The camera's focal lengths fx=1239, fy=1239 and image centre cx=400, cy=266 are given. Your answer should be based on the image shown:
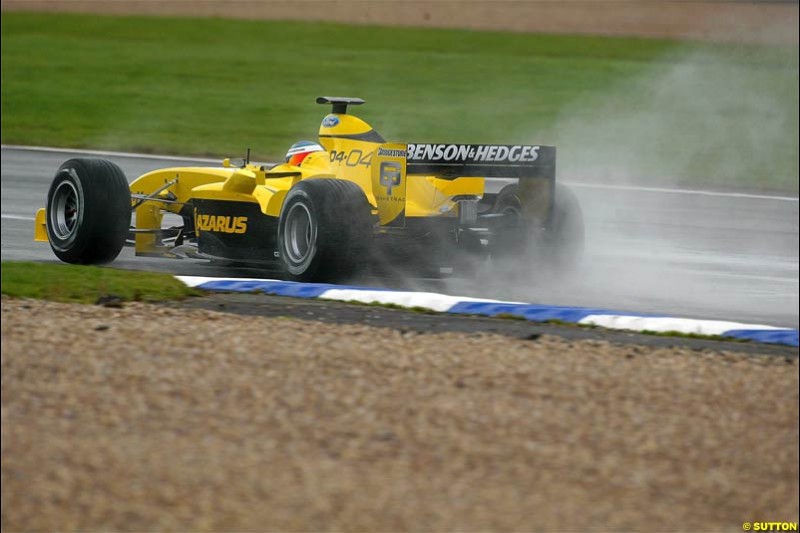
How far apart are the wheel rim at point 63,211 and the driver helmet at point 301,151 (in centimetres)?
190

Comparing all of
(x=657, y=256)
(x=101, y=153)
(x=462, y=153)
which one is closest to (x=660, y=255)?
(x=657, y=256)

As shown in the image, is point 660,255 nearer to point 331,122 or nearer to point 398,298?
point 331,122

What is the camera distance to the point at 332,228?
9.25 m

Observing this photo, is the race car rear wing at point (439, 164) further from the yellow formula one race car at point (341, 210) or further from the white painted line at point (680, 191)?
the white painted line at point (680, 191)

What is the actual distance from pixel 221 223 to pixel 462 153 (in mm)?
2204

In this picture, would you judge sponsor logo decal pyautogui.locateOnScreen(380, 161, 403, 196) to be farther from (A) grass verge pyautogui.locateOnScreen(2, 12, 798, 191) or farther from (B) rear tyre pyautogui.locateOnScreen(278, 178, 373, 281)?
(A) grass verge pyautogui.locateOnScreen(2, 12, 798, 191)

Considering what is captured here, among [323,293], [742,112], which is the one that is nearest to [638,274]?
[323,293]

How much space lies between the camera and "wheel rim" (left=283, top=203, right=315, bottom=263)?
9656 millimetres

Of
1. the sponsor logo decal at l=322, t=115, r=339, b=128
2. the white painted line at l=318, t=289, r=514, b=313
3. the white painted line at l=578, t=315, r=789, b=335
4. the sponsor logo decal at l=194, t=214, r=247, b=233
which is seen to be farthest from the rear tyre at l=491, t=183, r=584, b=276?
the sponsor logo decal at l=194, t=214, r=247, b=233

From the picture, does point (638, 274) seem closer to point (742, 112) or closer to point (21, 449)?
point (21, 449)

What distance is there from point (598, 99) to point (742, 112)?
9.35 feet

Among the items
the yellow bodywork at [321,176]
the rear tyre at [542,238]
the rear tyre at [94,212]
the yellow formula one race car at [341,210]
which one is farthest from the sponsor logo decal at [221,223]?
the rear tyre at [542,238]

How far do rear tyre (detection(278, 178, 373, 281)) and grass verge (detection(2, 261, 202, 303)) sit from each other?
0.95m

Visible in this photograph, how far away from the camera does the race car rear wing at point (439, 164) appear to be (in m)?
9.64
